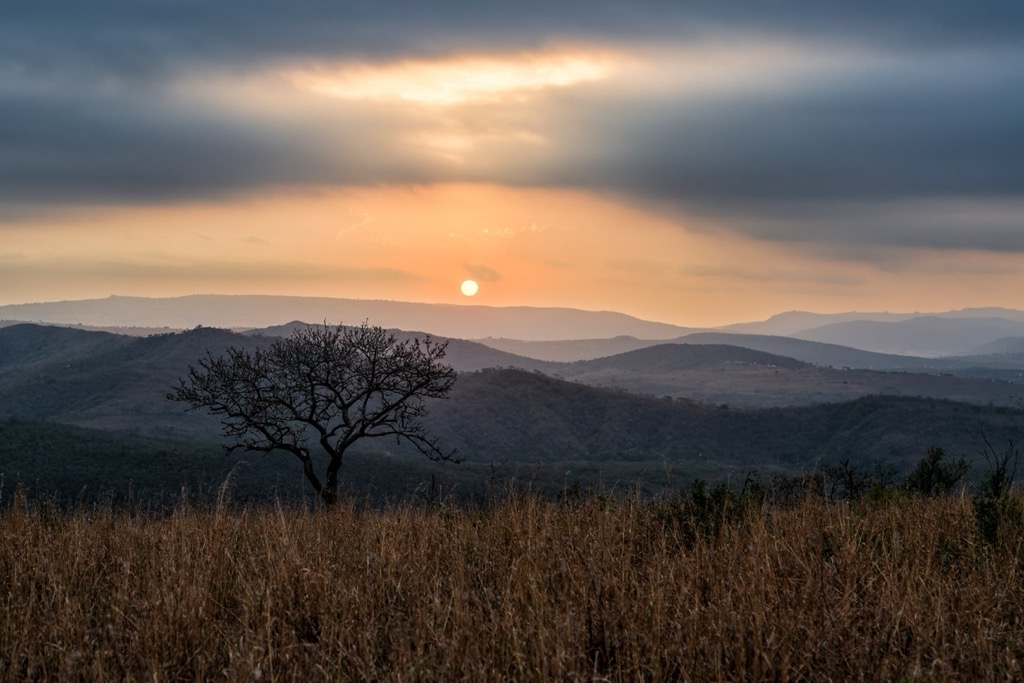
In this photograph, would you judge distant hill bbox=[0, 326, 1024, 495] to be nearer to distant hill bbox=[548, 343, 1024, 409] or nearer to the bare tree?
the bare tree

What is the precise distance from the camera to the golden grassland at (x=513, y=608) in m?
5.34

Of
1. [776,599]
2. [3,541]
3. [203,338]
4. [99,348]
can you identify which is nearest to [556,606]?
[776,599]

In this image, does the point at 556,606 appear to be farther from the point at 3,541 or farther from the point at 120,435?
the point at 120,435

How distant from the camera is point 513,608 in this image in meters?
5.98

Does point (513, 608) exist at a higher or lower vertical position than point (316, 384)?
lower

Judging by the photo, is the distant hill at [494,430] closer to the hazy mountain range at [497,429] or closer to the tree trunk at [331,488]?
the hazy mountain range at [497,429]

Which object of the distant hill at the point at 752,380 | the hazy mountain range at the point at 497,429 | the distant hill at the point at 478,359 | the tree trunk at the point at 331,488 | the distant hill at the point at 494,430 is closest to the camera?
the tree trunk at the point at 331,488

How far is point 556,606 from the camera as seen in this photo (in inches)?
243

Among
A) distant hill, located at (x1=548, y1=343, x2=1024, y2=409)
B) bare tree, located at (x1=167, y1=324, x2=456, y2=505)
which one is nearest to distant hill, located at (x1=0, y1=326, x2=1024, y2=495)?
bare tree, located at (x1=167, y1=324, x2=456, y2=505)

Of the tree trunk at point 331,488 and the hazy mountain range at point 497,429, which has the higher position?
Result: the tree trunk at point 331,488

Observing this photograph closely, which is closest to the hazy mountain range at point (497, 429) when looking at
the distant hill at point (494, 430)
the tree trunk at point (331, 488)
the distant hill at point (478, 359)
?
the distant hill at point (494, 430)

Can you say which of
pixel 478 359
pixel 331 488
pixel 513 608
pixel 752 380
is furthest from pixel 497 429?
pixel 478 359

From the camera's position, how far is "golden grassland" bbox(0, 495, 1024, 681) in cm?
534

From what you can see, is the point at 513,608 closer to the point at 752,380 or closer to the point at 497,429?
the point at 497,429
